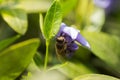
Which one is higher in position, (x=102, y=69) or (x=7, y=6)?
(x=7, y=6)

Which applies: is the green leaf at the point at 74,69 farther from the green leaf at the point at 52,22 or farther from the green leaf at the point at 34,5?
the green leaf at the point at 34,5

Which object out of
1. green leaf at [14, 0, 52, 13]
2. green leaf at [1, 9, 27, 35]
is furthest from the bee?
green leaf at [14, 0, 52, 13]

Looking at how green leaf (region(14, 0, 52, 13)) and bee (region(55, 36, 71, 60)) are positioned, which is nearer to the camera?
bee (region(55, 36, 71, 60))

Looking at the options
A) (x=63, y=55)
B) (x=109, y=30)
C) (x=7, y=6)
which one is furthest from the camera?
(x=109, y=30)

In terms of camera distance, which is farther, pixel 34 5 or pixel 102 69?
pixel 34 5

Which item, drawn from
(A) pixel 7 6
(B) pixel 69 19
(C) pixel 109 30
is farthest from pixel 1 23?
(C) pixel 109 30

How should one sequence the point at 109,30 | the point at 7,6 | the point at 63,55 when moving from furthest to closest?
1. the point at 109,30
2. the point at 7,6
3. the point at 63,55

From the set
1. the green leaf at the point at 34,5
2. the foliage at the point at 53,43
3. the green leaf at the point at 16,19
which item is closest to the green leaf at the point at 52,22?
the foliage at the point at 53,43

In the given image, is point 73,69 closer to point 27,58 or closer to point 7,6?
point 27,58

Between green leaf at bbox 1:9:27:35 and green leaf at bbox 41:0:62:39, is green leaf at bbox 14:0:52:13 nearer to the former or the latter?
green leaf at bbox 1:9:27:35
